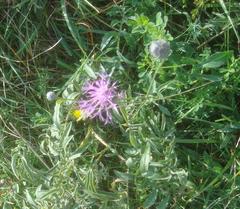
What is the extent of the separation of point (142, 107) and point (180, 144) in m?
0.17

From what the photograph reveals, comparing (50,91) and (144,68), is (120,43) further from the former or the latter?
(50,91)

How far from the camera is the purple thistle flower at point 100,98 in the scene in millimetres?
1490

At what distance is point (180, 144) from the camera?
1584 mm

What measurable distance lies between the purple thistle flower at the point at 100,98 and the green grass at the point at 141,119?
23 mm

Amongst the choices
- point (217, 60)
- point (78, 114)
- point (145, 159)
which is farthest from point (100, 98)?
point (217, 60)

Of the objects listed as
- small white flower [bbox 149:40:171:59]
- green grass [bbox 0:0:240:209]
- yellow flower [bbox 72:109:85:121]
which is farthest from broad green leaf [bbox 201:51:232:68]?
yellow flower [bbox 72:109:85:121]

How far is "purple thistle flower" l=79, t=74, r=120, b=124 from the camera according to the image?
1.49 m

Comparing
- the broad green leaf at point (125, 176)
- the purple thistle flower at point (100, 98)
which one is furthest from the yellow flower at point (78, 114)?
the broad green leaf at point (125, 176)

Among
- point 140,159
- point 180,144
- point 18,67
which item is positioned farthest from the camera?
point 18,67

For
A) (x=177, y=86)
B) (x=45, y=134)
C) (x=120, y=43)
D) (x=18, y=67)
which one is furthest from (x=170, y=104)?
(x=18, y=67)

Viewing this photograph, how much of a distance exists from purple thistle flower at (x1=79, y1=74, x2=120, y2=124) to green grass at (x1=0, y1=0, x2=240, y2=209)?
0.9 inches

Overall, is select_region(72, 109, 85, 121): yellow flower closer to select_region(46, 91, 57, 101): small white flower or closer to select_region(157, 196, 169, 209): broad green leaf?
select_region(46, 91, 57, 101): small white flower

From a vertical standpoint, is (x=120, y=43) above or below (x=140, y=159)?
above

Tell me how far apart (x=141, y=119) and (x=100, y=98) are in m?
0.12
